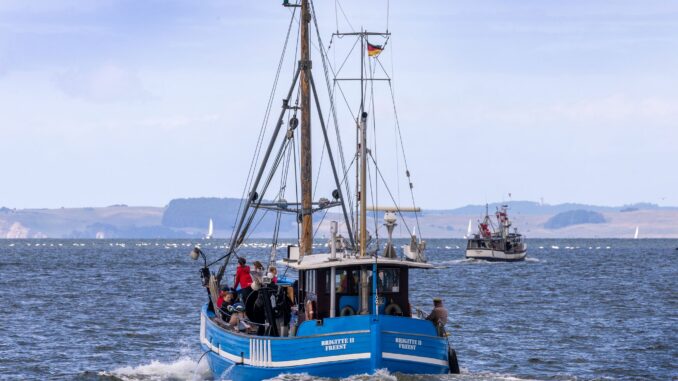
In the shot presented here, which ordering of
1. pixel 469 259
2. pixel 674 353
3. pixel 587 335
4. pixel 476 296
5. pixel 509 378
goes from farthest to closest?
pixel 469 259 → pixel 476 296 → pixel 587 335 → pixel 674 353 → pixel 509 378

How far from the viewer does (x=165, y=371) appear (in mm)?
43781

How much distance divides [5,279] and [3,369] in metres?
69.6

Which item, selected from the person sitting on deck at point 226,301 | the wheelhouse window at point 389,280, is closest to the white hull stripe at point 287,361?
the wheelhouse window at point 389,280

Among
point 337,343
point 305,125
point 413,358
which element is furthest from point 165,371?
point 413,358

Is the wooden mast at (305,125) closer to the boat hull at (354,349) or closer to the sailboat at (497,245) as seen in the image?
the boat hull at (354,349)

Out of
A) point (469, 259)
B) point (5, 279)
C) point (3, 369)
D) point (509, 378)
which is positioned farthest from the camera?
point (469, 259)

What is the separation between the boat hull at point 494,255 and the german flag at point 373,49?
133 metres

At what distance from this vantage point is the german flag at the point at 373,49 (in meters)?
40.3

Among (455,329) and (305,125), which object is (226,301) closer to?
(305,125)

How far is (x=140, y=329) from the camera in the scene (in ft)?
194

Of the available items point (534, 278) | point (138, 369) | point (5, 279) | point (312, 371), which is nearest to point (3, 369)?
point (138, 369)

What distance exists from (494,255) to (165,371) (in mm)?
131370

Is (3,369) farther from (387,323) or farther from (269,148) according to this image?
(387,323)

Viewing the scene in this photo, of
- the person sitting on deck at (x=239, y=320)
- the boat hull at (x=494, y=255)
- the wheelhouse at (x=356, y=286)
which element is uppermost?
the boat hull at (x=494, y=255)
